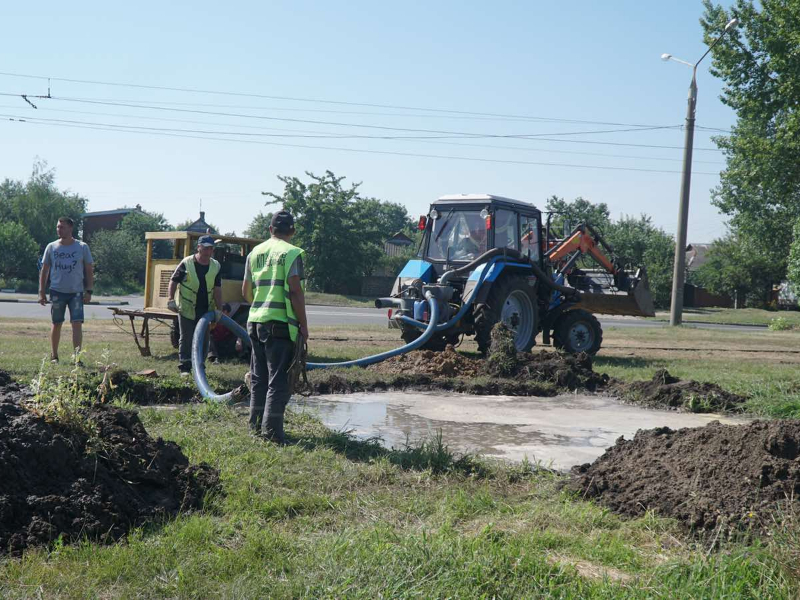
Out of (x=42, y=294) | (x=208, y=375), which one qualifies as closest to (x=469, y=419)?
(x=208, y=375)

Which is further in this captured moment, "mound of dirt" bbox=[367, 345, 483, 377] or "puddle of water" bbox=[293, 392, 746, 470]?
"mound of dirt" bbox=[367, 345, 483, 377]

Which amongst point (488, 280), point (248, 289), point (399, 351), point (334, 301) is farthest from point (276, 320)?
point (334, 301)

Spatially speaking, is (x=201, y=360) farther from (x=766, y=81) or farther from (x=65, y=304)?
(x=766, y=81)

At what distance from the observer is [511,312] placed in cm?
1241

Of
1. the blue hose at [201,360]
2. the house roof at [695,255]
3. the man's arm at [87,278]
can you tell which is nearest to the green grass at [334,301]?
the man's arm at [87,278]

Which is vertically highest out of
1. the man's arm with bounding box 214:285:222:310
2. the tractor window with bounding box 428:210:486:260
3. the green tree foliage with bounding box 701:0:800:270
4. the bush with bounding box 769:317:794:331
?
the green tree foliage with bounding box 701:0:800:270

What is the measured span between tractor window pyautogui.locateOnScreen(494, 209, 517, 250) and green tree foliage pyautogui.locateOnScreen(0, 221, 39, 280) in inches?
1606

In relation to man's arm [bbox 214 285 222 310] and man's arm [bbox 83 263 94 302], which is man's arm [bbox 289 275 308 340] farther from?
man's arm [bbox 83 263 94 302]

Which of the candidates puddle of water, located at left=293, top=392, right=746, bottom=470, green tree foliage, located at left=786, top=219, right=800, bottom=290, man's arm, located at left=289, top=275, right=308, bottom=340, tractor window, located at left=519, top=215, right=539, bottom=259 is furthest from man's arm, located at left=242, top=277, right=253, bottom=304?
green tree foliage, located at left=786, top=219, right=800, bottom=290

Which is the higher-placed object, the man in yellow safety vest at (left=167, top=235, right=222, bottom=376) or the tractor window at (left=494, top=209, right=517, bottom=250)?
the tractor window at (left=494, top=209, right=517, bottom=250)

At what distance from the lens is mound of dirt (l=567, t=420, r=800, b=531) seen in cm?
409

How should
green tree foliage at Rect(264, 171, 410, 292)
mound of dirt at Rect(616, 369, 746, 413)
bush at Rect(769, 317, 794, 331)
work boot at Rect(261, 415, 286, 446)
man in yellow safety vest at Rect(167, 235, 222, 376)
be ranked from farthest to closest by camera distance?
green tree foliage at Rect(264, 171, 410, 292)
bush at Rect(769, 317, 794, 331)
man in yellow safety vest at Rect(167, 235, 222, 376)
mound of dirt at Rect(616, 369, 746, 413)
work boot at Rect(261, 415, 286, 446)

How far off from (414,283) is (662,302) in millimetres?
37781

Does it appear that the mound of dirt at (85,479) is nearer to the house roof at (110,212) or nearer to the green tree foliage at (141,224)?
the green tree foliage at (141,224)
